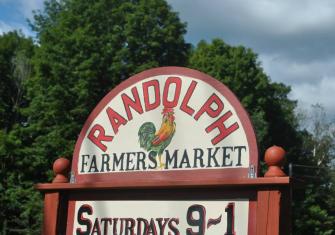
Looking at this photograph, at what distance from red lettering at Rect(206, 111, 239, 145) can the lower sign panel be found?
16.7 inches

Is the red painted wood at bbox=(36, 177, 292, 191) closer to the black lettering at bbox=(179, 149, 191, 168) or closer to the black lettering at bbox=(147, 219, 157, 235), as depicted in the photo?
the black lettering at bbox=(179, 149, 191, 168)

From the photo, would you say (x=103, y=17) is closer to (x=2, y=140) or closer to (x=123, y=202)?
(x=2, y=140)

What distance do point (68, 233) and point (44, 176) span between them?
2407 cm

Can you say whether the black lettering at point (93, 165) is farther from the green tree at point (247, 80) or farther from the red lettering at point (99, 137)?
the green tree at point (247, 80)

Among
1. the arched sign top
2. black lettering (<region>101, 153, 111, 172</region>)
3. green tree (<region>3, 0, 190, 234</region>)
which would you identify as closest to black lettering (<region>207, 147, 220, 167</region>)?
the arched sign top

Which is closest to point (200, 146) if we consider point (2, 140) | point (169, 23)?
Result: point (2, 140)

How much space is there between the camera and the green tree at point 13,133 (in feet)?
87.9

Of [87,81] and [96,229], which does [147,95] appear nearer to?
[96,229]

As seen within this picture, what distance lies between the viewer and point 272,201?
3918 millimetres

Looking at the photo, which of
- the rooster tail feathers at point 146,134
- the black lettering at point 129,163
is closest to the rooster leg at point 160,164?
the rooster tail feathers at point 146,134

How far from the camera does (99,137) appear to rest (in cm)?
481

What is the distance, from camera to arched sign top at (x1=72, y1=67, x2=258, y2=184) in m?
4.18

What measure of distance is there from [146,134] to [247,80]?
955 inches

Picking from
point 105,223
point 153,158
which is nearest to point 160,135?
point 153,158
